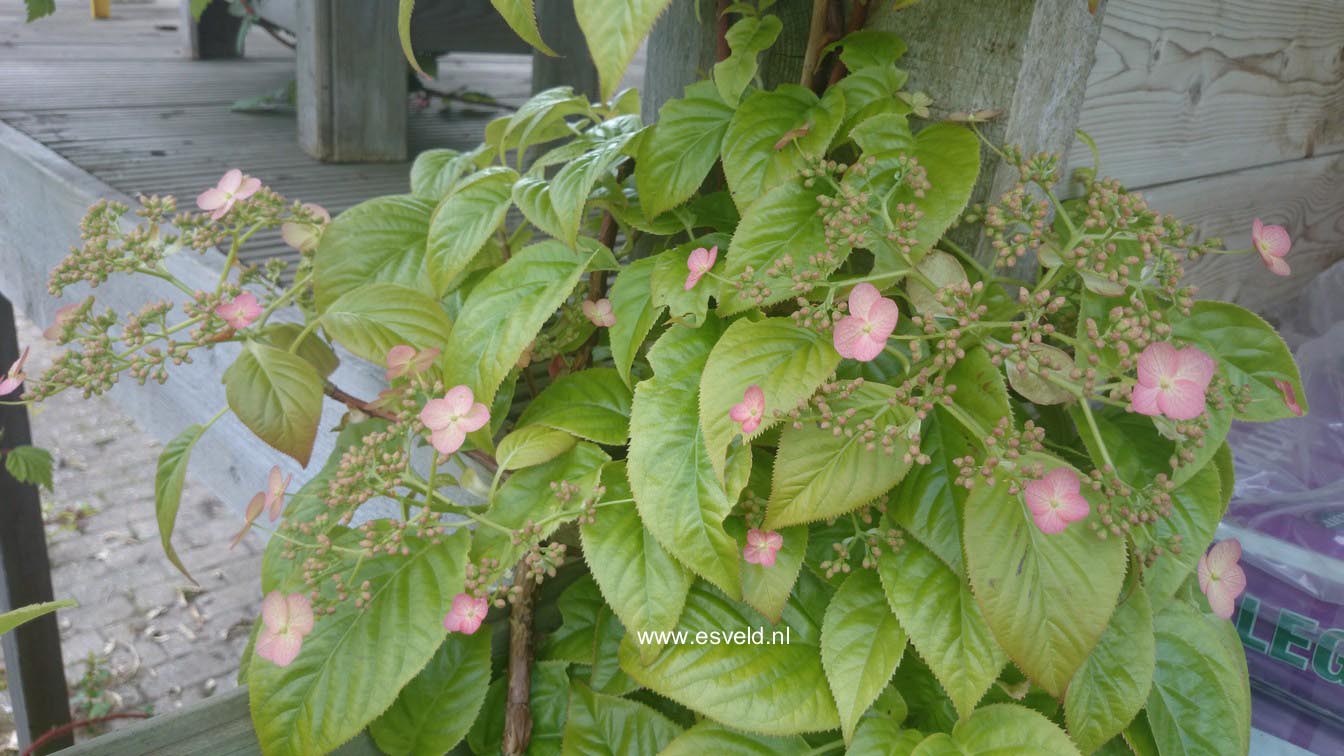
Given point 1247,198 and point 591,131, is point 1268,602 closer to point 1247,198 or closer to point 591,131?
point 1247,198

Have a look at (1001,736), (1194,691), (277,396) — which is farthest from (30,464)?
(1194,691)

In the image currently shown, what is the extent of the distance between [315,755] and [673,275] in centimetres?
44

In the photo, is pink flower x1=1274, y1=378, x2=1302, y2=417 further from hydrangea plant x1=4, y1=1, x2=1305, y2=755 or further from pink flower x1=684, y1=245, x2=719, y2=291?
pink flower x1=684, y1=245, x2=719, y2=291

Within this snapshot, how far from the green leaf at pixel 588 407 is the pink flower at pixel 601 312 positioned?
0.05 m

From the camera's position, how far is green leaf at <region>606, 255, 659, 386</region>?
30.6 inches

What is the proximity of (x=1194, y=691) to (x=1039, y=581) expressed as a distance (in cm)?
23

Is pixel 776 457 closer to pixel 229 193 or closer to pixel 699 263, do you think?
pixel 699 263

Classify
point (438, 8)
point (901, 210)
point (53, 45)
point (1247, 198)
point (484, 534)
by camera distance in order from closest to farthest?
point (901, 210) → point (484, 534) → point (1247, 198) → point (438, 8) → point (53, 45)

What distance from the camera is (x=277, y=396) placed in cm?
78

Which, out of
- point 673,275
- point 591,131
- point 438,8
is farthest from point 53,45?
point 673,275

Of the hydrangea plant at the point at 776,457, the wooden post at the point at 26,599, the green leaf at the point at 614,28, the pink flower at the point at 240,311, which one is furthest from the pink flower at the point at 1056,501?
the wooden post at the point at 26,599

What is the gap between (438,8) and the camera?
2.23m

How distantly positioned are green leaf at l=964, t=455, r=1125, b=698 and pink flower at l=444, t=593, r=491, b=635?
347mm

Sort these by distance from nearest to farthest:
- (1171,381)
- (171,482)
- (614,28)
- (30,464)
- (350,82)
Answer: (614,28) → (1171,381) → (171,482) → (30,464) → (350,82)
